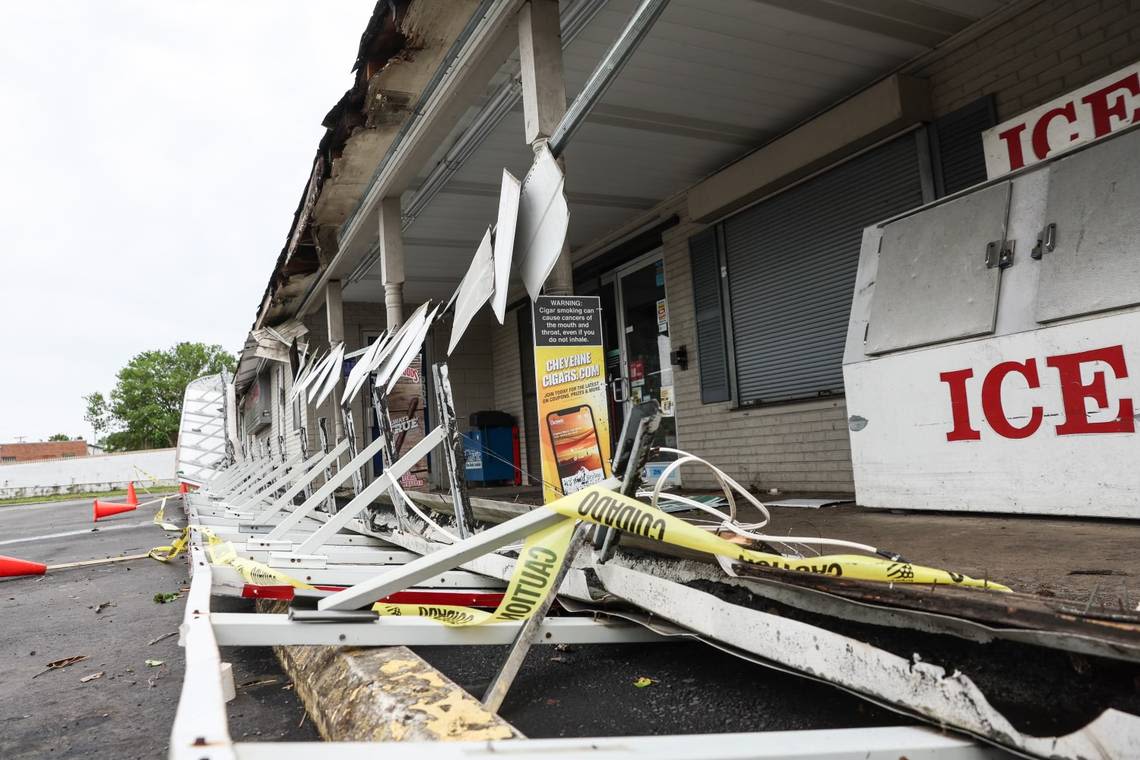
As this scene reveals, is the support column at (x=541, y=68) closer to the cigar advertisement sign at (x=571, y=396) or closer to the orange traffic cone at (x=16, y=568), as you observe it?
Answer: the cigar advertisement sign at (x=571, y=396)

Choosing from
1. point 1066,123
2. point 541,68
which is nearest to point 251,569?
point 541,68

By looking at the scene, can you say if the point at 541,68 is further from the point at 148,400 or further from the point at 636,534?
the point at 148,400

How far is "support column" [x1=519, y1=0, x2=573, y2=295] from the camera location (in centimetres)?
445

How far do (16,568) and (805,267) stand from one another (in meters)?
8.20

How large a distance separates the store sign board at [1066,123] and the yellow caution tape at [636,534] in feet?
10.3

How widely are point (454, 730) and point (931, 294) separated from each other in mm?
3174

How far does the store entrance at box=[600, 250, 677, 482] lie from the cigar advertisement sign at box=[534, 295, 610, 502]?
10.9ft

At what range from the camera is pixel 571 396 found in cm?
451

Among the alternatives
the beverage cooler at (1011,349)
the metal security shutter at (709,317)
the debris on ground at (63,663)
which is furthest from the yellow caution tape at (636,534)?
the metal security shutter at (709,317)

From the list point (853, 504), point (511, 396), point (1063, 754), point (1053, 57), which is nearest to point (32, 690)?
point (1063, 754)

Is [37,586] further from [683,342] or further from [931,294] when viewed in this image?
[931,294]

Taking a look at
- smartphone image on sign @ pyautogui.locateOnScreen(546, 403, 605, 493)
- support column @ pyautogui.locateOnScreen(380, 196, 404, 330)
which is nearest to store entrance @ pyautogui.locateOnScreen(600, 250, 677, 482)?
support column @ pyautogui.locateOnScreen(380, 196, 404, 330)

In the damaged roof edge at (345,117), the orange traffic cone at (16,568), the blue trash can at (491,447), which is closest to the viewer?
the damaged roof edge at (345,117)

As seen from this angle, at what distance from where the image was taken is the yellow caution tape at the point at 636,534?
6.29 ft
